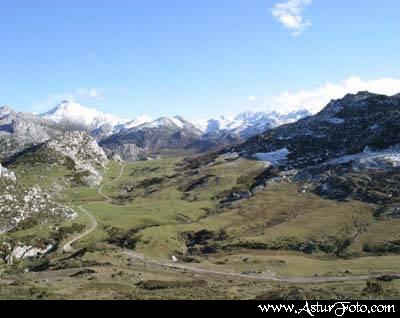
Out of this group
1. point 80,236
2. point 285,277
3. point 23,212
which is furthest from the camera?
point 23,212

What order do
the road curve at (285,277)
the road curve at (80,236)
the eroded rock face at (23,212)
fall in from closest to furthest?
the road curve at (285,277) < the road curve at (80,236) < the eroded rock face at (23,212)

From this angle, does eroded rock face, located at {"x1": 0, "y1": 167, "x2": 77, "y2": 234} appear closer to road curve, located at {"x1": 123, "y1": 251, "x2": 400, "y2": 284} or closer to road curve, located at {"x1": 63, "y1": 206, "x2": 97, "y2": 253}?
road curve, located at {"x1": 63, "y1": 206, "x2": 97, "y2": 253}

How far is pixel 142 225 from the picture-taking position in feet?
604

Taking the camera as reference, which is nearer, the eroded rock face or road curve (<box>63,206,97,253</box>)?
road curve (<box>63,206,97,253</box>)

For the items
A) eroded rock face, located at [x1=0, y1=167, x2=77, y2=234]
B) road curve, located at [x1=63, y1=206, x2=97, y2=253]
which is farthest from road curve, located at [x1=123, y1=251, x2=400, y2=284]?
eroded rock face, located at [x1=0, y1=167, x2=77, y2=234]

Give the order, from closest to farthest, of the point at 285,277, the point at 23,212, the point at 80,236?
the point at 285,277, the point at 80,236, the point at 23,212

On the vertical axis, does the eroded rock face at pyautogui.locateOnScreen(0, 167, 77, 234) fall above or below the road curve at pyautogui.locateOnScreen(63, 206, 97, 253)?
above

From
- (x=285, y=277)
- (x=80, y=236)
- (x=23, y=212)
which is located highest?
(x=23, y=212)

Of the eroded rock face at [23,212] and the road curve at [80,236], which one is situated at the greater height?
the eroded rock face at [23,212]

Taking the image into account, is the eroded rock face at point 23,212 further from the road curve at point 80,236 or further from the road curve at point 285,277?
the road curve at point 285,277

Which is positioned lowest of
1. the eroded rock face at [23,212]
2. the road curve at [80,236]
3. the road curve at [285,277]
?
the road curve at [285,277]

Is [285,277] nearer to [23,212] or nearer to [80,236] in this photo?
[80,236]

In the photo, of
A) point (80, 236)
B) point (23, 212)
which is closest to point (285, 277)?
point (80, 236)

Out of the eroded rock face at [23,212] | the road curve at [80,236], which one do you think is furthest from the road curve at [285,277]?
the eroded rock face at [23,212]
